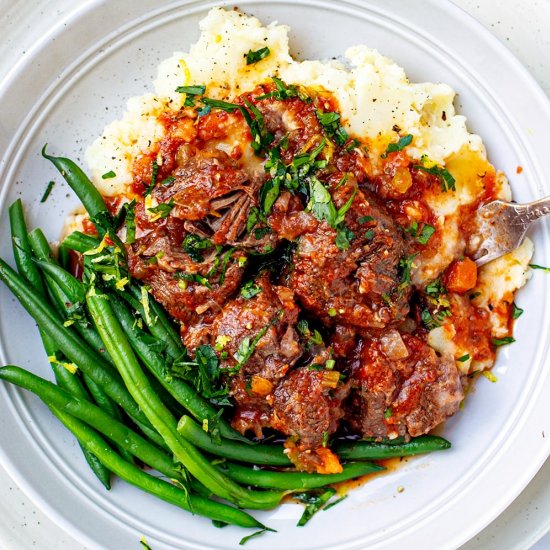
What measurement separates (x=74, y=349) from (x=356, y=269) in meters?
2.27

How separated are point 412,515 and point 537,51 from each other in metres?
3.88

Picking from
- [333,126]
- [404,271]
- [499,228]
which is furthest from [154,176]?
[499,228]

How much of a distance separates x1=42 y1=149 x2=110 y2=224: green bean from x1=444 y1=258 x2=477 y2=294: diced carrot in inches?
109

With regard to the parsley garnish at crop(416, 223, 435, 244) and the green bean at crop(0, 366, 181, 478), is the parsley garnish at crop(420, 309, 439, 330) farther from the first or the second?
the green bean at crop(0, 366, 181, 478)

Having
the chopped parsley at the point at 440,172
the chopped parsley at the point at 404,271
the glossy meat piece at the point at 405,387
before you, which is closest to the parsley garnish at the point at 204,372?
the glossy meat piece at the point at 405,387

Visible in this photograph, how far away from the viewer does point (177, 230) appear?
464 cm

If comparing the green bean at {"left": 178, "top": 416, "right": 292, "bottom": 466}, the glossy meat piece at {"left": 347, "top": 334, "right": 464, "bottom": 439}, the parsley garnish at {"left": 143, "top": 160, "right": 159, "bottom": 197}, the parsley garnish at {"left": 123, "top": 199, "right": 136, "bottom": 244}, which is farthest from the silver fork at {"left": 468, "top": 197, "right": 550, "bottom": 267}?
the parsley garnish at {"left": 123, "top": 199, "right": 136, "bottom": 244}

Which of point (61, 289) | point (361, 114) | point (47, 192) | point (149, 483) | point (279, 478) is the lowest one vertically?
point (279, 478)

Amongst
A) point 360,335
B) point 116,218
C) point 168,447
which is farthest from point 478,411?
point 116,218

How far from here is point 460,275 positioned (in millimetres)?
4938

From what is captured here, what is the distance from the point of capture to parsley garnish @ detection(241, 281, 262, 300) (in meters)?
4.56

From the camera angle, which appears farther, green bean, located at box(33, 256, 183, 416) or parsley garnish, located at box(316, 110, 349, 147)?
green bean, located at box(33, 256, 183, 416)

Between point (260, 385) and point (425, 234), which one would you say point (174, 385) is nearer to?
point (260, 385)

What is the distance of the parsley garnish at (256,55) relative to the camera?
4.93 m
